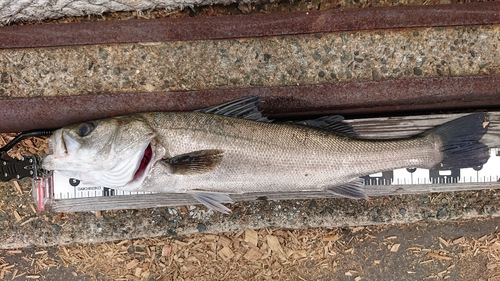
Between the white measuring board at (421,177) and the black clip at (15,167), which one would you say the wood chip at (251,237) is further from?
the black clip at (15,167)

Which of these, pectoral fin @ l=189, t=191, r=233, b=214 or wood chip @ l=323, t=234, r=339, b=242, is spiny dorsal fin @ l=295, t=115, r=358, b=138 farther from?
wood chip @ l=323, t=234, r=339, b=242

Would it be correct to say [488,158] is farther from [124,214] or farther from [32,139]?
[32,139]

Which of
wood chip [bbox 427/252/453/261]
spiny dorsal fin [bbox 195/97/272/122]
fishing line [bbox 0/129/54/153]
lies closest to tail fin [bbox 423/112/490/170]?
wood chip [bbox 427/252/453/261]

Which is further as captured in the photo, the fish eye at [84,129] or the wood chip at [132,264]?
the wood chip at [132,264]

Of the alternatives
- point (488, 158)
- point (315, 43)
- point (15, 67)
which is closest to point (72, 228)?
point (15, 67)

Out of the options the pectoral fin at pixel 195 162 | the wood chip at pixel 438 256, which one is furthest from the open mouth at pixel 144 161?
the wood chip at pixel 438 256
